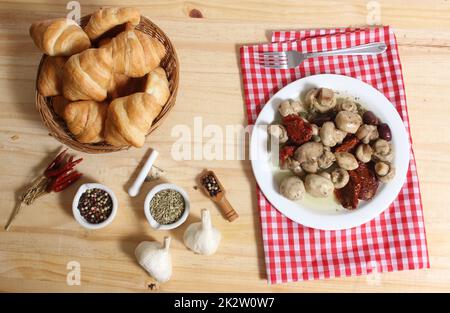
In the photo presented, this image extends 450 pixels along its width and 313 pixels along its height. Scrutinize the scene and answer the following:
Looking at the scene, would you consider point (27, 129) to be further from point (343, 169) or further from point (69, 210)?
point (343, 169)

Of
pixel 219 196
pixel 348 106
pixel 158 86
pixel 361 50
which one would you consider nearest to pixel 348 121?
pixel 348 106

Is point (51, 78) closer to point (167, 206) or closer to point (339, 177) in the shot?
point (167, 206)

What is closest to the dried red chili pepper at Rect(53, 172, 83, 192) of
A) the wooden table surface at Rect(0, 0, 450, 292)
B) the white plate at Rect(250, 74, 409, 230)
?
the wooden table surface at Rect(0, 0, 450, 292)

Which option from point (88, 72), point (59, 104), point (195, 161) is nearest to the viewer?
point (88, 72)

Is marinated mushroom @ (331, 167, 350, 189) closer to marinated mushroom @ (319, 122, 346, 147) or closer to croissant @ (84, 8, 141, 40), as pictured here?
marinated mushroom @ (319, 122, 346, 147)

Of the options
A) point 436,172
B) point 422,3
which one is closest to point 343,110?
point 436,172

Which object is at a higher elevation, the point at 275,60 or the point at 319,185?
the point at 275,60

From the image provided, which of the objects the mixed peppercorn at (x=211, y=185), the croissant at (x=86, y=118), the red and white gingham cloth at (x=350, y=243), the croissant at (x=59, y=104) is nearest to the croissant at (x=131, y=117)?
the croissant at (x=86, y=118)
